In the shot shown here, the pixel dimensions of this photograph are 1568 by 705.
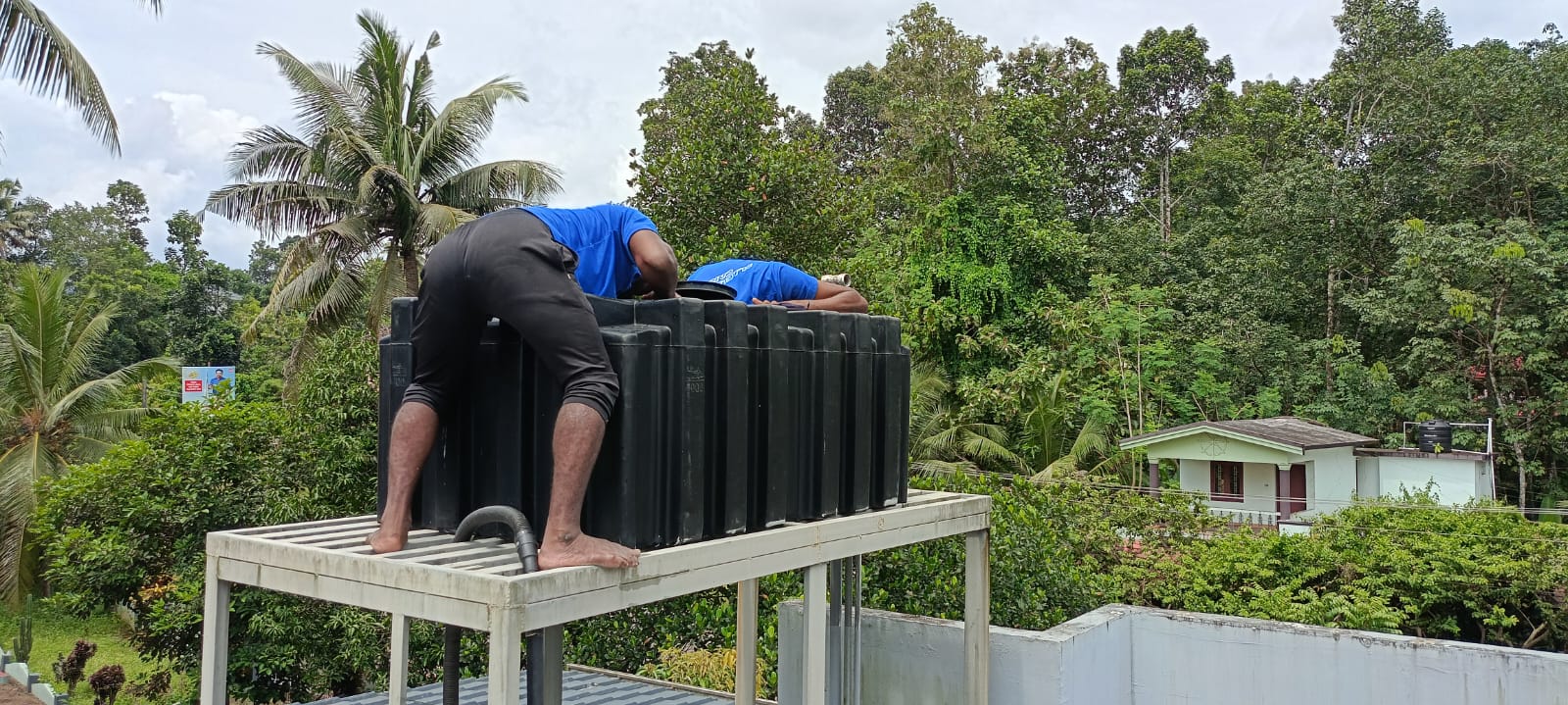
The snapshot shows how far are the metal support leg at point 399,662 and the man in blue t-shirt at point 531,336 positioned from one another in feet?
0.82

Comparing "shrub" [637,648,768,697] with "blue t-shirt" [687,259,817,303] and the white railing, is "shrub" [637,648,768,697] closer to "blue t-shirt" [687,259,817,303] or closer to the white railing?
"blue t-shirt" [687,259,817,303]

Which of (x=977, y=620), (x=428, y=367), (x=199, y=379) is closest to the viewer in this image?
(x=428, y=367)

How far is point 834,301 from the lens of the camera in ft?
13.3

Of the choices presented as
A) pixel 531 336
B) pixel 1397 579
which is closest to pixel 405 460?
pixel 531 336

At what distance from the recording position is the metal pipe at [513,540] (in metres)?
2.50

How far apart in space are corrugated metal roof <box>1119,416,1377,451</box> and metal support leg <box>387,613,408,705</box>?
49.3 feet

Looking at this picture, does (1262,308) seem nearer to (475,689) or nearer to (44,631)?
(475,689)

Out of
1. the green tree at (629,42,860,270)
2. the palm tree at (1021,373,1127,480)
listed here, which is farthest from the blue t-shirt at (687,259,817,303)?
the palm tree at (1021,373,1127,480)

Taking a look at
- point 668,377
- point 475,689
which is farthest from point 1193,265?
point 668,377

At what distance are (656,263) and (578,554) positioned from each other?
912 mm

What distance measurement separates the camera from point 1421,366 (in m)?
18.5

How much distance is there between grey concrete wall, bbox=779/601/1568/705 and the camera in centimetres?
A: 518

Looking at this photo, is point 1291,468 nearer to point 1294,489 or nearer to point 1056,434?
point 1294,489

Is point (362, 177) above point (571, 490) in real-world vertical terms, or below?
→ above
